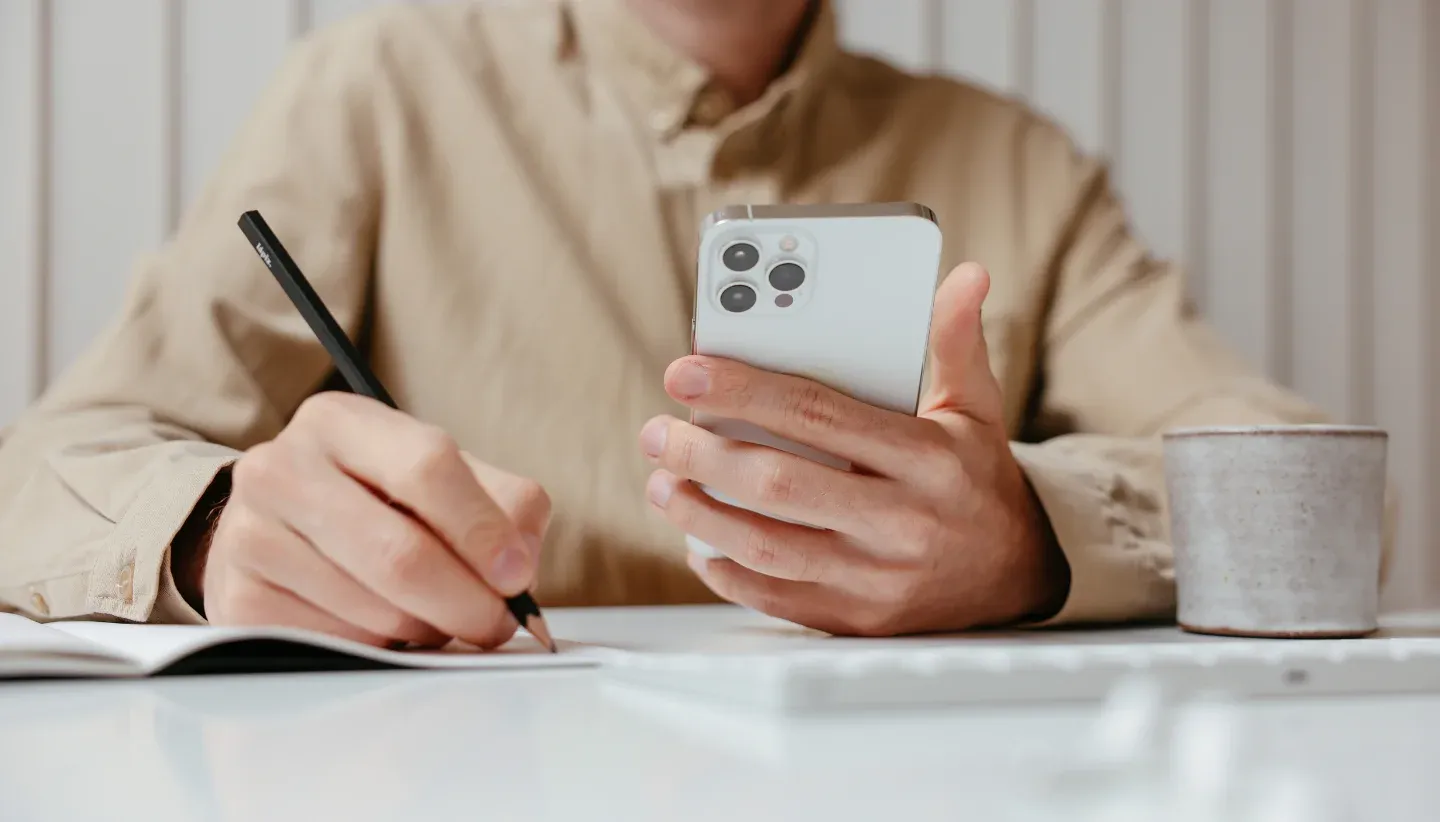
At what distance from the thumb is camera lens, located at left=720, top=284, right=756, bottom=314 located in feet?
0.40

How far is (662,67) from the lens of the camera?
1.05m

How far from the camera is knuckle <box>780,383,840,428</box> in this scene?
0.50 metres

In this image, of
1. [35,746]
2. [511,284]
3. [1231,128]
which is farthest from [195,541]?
[1231,128]

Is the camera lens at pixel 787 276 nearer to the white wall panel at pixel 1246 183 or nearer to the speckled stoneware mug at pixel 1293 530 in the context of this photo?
the speckled stoneware mug at pixel 1293 530

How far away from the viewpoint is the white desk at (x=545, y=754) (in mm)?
220

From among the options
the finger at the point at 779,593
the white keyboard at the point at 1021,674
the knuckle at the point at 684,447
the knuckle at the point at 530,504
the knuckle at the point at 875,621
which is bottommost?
the knuckle at the point at 875,621

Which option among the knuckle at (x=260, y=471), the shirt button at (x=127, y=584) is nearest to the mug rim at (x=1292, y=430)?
the knuckle at (x=260, y=471)

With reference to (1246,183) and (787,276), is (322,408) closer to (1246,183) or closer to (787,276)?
(787,276)

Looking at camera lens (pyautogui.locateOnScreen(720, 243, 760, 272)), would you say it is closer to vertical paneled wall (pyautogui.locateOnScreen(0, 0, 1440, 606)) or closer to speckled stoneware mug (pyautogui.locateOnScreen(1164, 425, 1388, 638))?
speckled stoneware mug (pyautogui.locateOnScreen(1164, 425, 1388, 638))

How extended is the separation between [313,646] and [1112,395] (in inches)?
30.5

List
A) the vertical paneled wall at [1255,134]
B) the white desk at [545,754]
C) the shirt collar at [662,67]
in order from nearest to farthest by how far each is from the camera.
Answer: the white desk at [545,754] < the shirt collar at [662,67] < the vertical paneled wall at [1255,134]

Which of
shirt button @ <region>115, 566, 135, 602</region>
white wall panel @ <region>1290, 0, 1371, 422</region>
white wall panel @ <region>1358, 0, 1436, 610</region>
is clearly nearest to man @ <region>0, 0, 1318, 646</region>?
shirt button @ <region>115, 566, 135, 602</region>

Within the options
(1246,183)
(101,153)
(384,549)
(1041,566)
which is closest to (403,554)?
(384,549)

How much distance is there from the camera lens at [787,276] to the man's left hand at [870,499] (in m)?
0.04
